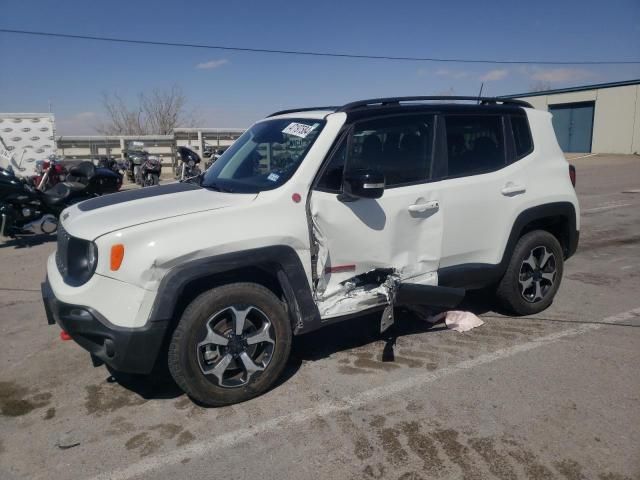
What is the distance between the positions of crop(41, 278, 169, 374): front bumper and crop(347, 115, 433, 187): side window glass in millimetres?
1758

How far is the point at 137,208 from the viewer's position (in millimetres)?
3400

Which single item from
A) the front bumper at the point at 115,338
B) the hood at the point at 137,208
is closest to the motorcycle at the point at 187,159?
the hood at the point at 137,208

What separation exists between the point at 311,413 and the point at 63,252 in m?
1.96

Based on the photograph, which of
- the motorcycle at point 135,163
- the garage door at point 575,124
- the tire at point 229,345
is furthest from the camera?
the garage door at point 575,124

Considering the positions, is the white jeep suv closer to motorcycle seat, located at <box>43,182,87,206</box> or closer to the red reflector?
the red reflector

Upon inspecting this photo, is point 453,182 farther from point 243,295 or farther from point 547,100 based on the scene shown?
point 547,100

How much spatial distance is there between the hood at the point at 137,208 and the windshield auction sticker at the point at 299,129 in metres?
0.68

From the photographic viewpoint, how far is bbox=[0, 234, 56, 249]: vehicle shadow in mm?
8797

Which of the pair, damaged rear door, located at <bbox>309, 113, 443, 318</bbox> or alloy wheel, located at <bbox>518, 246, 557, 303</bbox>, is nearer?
damaged rear door, located at <bbox>309, 113, 443, 318</bbox>

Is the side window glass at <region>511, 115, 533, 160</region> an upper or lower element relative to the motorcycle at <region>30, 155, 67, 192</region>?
upper

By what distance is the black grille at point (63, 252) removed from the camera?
3410 millimetres

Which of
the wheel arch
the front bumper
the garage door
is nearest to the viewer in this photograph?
the front bumper

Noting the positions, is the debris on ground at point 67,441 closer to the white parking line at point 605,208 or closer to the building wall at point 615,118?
the white parking line at point 605,208

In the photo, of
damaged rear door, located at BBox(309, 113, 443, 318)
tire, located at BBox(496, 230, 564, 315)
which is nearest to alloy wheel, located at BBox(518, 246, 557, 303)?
tire, located at BBox(496, 230, 564, 315)
